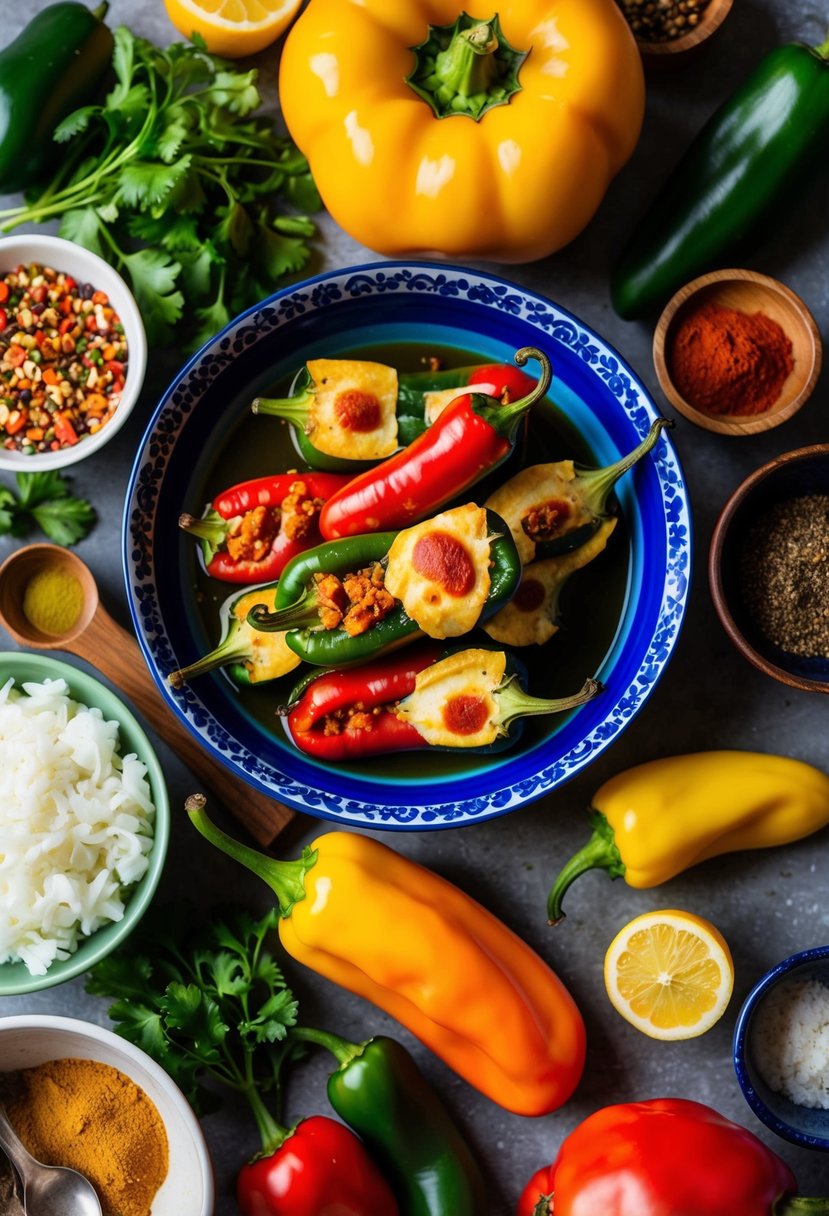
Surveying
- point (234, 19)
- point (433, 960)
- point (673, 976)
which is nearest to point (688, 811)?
point (673, 976)

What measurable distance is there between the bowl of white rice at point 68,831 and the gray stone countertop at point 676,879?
20cm

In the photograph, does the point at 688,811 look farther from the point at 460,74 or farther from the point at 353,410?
the point at 460,74

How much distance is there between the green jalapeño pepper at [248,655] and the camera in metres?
2.24

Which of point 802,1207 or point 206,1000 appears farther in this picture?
point 206,1000

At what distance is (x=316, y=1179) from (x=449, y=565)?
1270 mm

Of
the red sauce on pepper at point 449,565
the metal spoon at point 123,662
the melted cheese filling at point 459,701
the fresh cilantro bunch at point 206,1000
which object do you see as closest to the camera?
the red sauce on pepper at point 449,565

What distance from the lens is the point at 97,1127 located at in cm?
232

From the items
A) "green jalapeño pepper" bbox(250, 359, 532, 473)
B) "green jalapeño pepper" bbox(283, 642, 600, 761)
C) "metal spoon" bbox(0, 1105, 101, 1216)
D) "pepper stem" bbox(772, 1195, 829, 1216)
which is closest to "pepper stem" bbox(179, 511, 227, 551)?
"green jalapeño pepper" bbox(250, 359, 532, 473)

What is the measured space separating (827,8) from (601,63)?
727 millimetres

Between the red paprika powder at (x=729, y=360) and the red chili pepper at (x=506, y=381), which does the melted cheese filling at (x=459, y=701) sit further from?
the red paprika powder at (x=729, y=360)

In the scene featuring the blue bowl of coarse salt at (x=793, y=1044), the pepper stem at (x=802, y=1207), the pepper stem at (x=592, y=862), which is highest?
the pepper stem at (x=592, y=862)

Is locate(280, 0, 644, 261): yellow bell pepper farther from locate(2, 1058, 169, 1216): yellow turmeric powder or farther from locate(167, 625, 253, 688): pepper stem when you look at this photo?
locate(2, 1058, 169, 1216): yellow turmeric powder

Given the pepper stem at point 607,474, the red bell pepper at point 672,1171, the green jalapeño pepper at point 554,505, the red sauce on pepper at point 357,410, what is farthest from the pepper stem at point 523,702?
the red bell pepper at point 672,1171

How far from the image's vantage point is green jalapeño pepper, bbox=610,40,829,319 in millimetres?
2273
